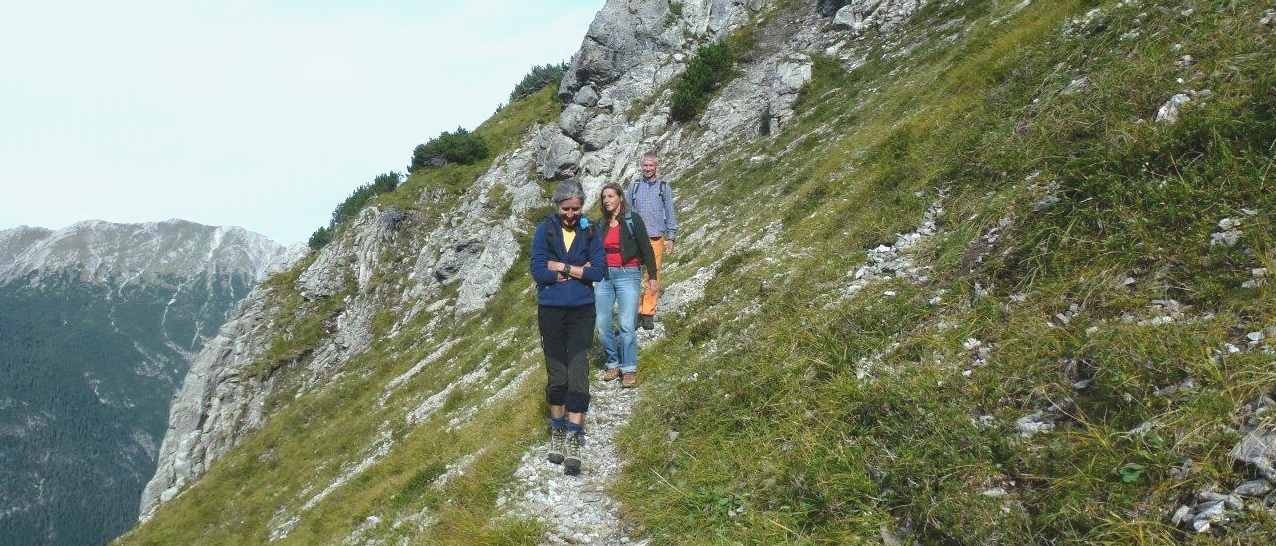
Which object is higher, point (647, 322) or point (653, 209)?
point (653, 209)

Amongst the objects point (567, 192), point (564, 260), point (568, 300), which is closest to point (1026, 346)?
point (568, 300)

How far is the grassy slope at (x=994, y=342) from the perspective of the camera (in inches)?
152

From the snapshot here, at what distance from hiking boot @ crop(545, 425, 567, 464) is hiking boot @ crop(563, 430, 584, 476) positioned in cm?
16

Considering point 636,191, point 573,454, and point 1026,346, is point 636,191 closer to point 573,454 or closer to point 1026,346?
point 573,454

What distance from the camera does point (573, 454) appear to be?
295 inches

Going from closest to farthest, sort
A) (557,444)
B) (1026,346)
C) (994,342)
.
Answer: (1026,346) → (994,342) → (557,444)

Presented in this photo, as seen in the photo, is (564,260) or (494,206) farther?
(494,206)

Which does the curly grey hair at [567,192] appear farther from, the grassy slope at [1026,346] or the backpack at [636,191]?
the backpack at [636,191]

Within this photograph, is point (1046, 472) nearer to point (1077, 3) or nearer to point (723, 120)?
point (1077, 3)

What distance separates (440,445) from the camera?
14016 millimetres

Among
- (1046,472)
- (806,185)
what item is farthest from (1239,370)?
(806,185)

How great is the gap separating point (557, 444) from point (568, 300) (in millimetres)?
2036

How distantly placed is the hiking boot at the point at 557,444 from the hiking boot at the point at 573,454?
162mm

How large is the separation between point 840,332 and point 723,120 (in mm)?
28100
